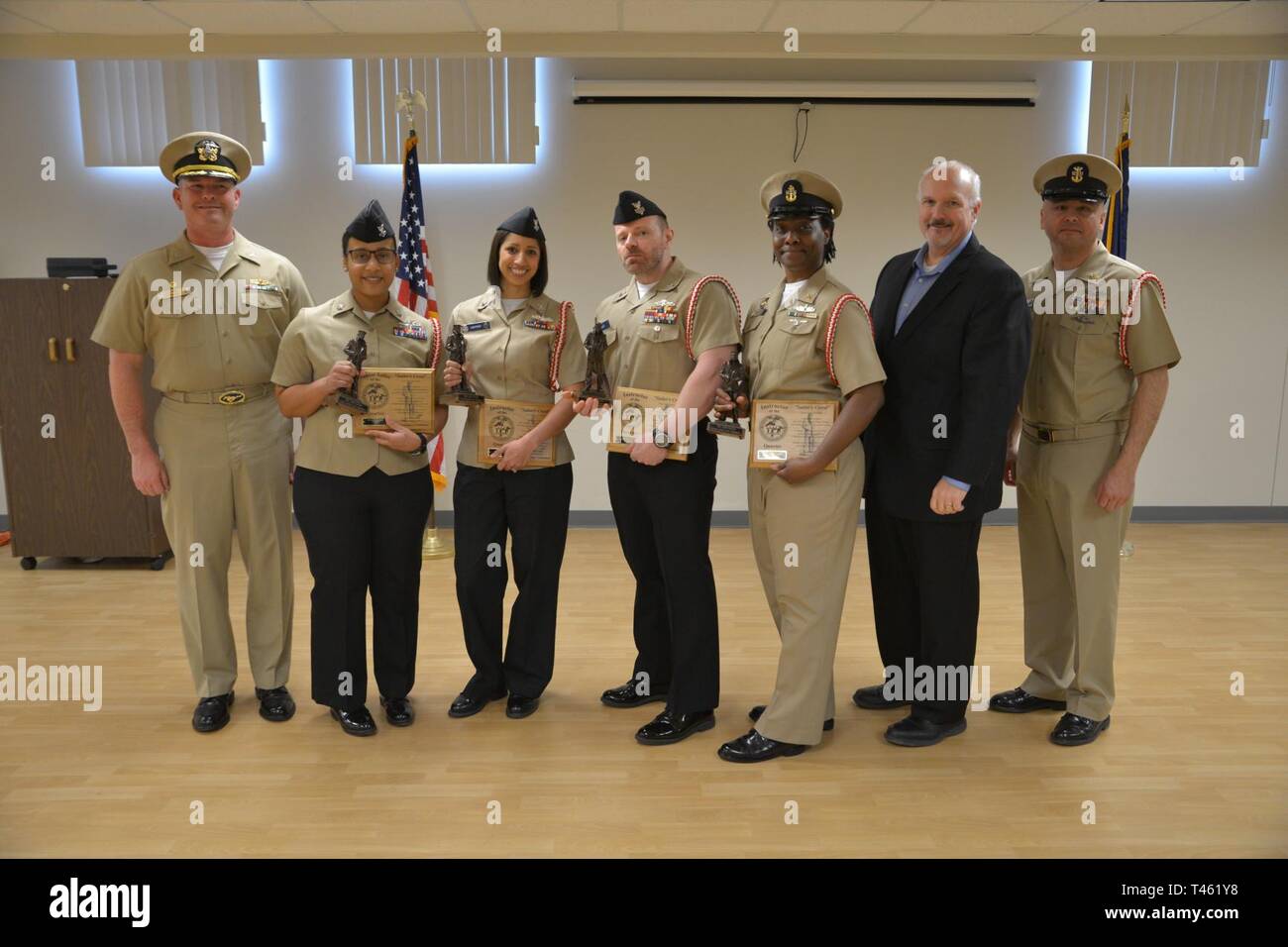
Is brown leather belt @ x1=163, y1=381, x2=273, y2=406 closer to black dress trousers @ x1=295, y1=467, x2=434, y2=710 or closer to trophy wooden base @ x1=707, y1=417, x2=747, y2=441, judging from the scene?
black dress trousers @ x1=295, y1=467, x2=434, y2=710

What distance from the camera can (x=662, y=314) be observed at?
115 inches

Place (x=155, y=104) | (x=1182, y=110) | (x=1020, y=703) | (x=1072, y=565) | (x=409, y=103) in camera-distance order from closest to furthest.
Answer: (x=1072, y=565)
(x=1020, y=703)
(x=409, y=103)
(x=155, y=104)
(x=1182, y=110)

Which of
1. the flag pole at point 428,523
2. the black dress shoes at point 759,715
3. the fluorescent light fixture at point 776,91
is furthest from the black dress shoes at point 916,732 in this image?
the fluorescent light fixture at point 776,91

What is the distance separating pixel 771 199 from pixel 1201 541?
4.58 m

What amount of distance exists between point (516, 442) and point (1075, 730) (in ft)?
6.65

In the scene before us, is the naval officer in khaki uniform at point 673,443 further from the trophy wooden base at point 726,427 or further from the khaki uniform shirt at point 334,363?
the khaki uniform shirt at point 334,363

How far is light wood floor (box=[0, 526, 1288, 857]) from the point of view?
249 cm

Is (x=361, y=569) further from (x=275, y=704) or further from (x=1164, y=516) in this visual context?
(x=1164, y=516)

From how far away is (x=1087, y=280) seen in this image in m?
2.99

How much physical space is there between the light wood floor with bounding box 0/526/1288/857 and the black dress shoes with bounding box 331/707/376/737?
0.15 feet

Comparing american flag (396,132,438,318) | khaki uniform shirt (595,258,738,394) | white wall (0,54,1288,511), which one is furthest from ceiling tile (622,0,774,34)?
khaki uniform shirt (595,258,738,394)

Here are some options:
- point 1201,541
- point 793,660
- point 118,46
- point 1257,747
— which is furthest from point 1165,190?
point 118,46

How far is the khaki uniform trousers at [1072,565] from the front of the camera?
9.95 ft

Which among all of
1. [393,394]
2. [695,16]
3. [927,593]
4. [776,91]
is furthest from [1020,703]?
[776,91]
